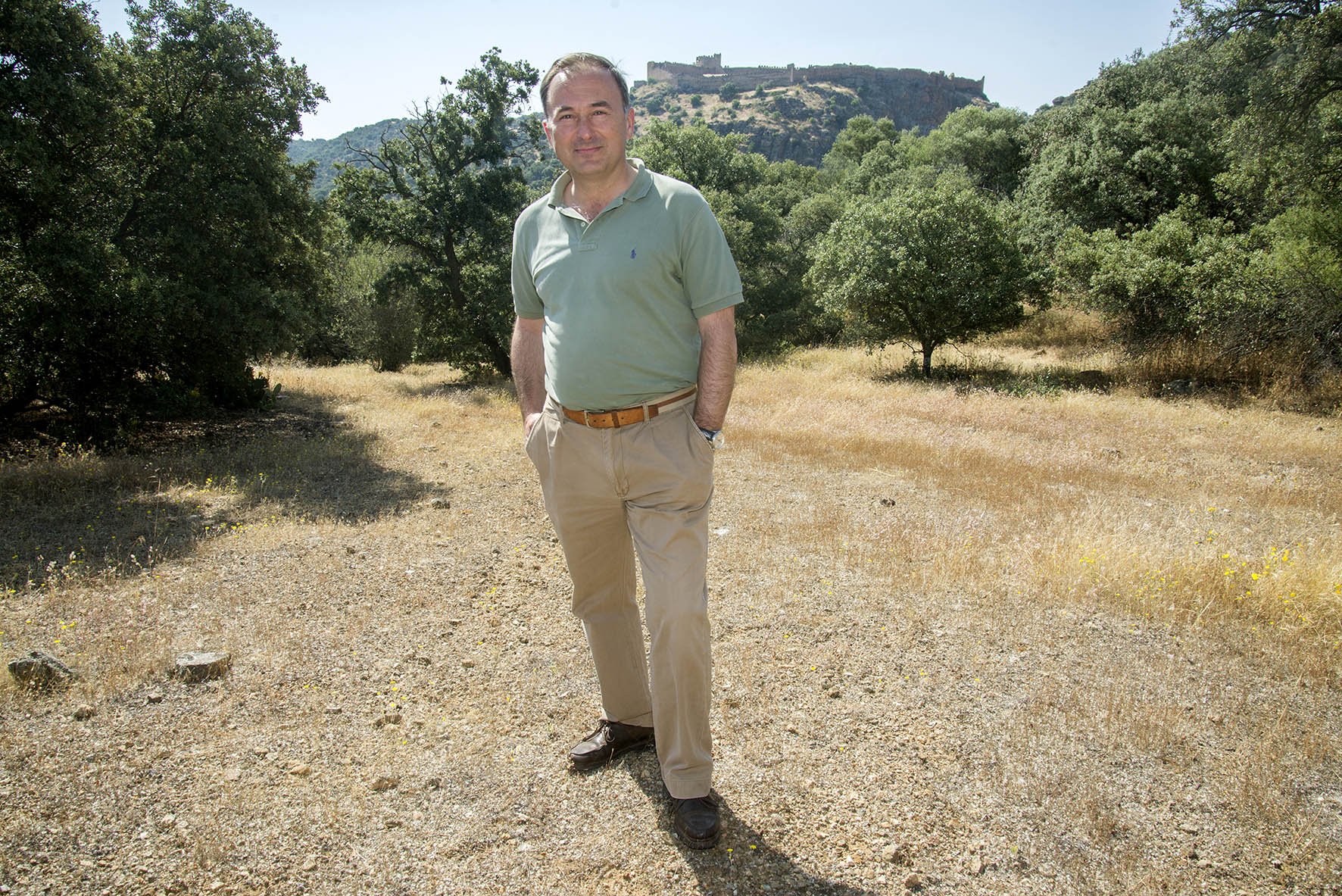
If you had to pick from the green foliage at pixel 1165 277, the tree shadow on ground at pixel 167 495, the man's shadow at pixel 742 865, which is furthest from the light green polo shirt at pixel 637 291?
the green foliage at pixel 1165 277

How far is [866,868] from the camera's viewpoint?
2.64 metres

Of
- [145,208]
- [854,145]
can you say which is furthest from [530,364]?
[854,145]

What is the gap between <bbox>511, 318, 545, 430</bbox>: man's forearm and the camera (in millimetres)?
3014

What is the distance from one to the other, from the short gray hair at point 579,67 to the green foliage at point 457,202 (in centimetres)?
1679

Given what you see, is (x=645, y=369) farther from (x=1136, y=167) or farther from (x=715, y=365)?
(x=1136, y=167)

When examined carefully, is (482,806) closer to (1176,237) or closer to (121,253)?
(121,253)

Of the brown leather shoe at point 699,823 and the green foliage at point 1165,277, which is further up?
the green foliage at point 1165,277

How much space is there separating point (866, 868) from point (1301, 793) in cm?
200

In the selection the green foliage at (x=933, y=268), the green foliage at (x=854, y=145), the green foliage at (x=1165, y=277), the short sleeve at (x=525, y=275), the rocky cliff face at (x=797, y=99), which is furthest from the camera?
the rocky cliff face at (x=797, y=99)

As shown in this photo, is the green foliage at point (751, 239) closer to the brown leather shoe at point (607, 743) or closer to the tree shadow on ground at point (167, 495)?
the tree shadow on ground at point (167, 495)

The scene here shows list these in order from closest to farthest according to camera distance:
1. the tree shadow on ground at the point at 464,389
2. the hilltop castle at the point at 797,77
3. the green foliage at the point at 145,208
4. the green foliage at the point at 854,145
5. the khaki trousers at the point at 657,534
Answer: the khaki trousers at the point at 657,534 < the green foliage at the point at 145,208 < the tree shadow on ground at the point at 464,389 < the green foliage at the point at 854,145 < the hilltop castle at the point at 797,77

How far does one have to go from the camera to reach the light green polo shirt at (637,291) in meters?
2.54

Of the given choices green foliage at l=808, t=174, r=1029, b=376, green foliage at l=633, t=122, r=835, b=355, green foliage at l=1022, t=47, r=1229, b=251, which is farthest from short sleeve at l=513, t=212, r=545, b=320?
green foliage at l=1022, t=47, r=1229, b=251

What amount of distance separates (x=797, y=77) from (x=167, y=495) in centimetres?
17289
